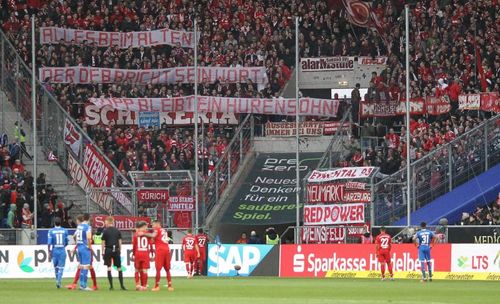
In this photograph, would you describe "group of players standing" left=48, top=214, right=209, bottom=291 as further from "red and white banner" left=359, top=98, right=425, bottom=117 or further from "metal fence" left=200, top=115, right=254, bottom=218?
"red and white banner" left=359, top=98, right=425, bottom=117

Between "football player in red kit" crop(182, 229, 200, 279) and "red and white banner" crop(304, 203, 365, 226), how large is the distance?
14.7 feet

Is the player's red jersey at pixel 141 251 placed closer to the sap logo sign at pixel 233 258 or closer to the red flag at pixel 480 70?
the sap logo sign at pixel 233 258

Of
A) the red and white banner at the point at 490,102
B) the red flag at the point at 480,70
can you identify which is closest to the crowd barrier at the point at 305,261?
the red and white banner at the point at 490,102

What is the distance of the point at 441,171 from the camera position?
2170 inches

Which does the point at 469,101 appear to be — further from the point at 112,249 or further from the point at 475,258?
the point at 112,249

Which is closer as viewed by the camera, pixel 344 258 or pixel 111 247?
pixel 111 247

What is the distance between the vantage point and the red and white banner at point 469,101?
56094 mm

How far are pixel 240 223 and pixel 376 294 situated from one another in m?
22.4

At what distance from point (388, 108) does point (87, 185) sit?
511 inches

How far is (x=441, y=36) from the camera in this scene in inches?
2466

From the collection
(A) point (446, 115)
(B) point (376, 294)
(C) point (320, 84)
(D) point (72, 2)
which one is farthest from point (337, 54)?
(B) point (376, 294)

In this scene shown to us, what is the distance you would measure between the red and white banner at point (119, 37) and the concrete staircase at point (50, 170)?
12.7ft

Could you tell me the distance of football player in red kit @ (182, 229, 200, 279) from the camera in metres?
50.6

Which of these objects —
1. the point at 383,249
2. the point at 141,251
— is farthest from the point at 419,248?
the point at 141,251
